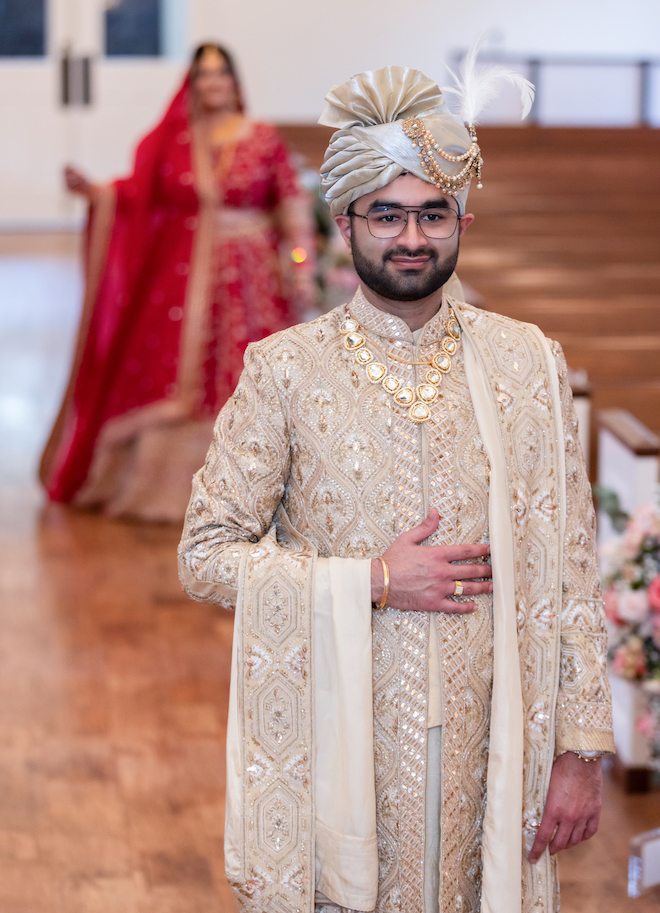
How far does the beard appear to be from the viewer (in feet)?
5.16

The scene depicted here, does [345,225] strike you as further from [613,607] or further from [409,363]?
[613,607]

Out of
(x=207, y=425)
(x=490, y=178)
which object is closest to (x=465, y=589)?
(x=207, y=425)

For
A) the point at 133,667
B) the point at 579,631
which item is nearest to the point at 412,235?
the point at 579,631

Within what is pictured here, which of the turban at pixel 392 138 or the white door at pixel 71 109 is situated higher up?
the white door at pixel 71 109

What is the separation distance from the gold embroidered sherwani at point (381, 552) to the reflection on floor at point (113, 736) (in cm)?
107

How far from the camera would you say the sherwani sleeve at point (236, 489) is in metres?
1.60

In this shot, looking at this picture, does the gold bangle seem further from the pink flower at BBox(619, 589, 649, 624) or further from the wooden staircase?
the wooden staircase

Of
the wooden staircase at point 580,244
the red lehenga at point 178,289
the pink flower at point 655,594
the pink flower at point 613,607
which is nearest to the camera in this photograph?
the pink flower at point 655,594

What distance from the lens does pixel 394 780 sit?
1.62 metres

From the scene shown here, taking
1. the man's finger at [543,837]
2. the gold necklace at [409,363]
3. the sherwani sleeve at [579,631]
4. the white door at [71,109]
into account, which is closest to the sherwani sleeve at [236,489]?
the gold necklace at [409,363]

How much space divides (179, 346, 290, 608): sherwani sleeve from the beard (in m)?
0.18

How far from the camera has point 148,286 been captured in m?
5.07

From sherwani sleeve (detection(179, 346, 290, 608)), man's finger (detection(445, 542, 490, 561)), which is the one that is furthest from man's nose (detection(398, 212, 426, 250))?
man's finger (detection(445, 542, 490, 561))

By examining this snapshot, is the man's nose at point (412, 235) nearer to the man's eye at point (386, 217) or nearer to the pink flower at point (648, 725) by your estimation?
the man's eye at point (386, 217)
